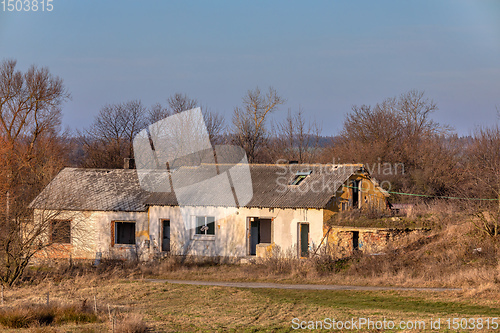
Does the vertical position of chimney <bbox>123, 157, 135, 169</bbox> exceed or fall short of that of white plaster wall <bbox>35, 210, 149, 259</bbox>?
it exceeds it

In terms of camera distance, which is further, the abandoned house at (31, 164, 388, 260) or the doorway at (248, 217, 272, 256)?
the doorway at (248, 217, 272, 256)

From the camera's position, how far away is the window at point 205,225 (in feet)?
93.8

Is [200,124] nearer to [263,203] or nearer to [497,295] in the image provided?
[263,203]

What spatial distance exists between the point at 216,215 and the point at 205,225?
0.82 metres

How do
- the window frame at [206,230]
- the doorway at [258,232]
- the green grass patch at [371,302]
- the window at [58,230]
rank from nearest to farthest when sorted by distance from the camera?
the green grass patch at [371,302]
the window at [58,230]
the window frame at [206,230]
the doorway at [258,232]

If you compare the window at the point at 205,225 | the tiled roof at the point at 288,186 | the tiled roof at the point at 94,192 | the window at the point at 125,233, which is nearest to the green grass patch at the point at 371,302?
the tiled roof at the point at 288,186

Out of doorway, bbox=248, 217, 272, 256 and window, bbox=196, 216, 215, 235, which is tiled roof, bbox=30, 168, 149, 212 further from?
doorway, bbox=248, 217, 272, 256

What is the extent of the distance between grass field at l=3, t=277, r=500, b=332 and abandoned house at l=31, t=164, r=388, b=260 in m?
5.86

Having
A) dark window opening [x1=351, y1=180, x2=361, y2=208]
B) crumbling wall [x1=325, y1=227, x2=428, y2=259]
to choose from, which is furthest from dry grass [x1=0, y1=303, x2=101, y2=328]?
dark window opening [x1=351, y1=180, x2=361, y2=208]

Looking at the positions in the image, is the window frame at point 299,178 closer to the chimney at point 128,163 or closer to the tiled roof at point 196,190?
the tiled roof at point 196,190

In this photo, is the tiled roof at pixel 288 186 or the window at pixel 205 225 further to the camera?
the window at pixel 205 225

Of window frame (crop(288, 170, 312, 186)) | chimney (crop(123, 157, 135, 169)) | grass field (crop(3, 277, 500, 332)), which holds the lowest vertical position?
grass field (crop(3, 277, 500, 332))

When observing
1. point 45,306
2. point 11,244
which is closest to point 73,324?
point 45,306

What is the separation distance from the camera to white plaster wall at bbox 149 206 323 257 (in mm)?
26523
